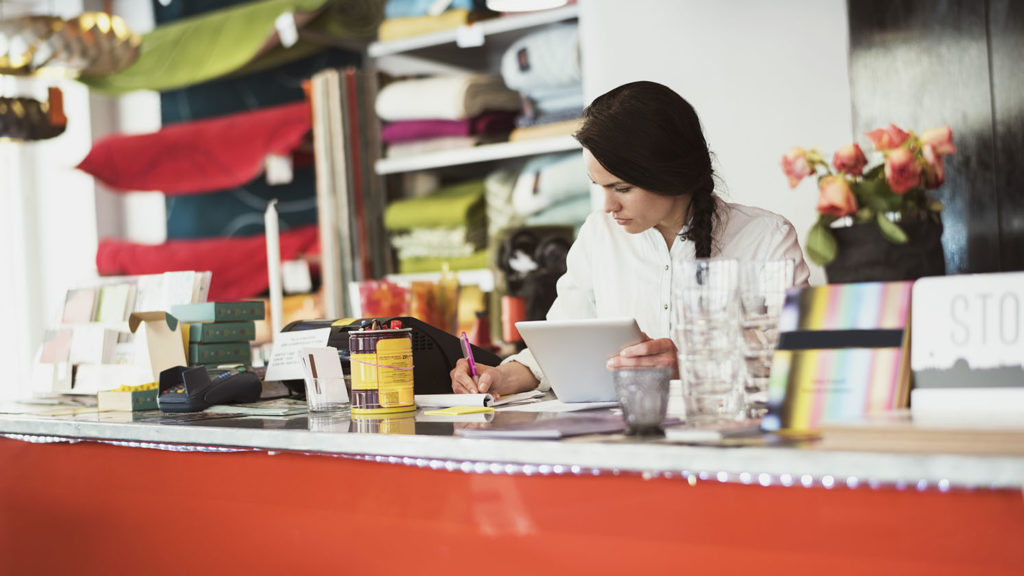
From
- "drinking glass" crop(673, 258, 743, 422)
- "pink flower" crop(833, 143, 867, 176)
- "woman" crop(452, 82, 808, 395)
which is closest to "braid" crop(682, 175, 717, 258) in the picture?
"woman" crop(452, 82, 808, 395)

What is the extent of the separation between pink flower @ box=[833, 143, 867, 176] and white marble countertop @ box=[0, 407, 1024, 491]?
1.19 m

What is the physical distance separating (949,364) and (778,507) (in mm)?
279

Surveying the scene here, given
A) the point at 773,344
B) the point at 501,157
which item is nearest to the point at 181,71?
the point at 501,157

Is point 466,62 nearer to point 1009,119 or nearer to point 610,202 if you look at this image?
point 610,202

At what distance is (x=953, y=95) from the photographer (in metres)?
2.45

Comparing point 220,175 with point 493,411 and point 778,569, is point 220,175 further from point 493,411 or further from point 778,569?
point 778,569

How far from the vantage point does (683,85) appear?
2.88 m

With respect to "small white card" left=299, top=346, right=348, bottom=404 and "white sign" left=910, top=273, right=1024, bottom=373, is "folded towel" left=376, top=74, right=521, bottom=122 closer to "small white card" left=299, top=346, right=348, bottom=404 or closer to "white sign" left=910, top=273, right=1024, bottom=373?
"small white card" left=299, top=346, right=348, bottom=404

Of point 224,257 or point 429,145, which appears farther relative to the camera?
point 224,257

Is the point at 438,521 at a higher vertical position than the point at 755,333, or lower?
lower

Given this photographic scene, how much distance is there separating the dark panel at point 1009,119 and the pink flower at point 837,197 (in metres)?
0.38

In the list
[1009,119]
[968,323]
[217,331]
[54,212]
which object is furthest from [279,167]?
[968,323]

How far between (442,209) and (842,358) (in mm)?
2450

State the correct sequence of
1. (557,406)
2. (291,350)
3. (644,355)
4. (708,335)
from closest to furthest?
1. (708,335)
2. (644,355)
3. (557,406)
4. (291,350)
